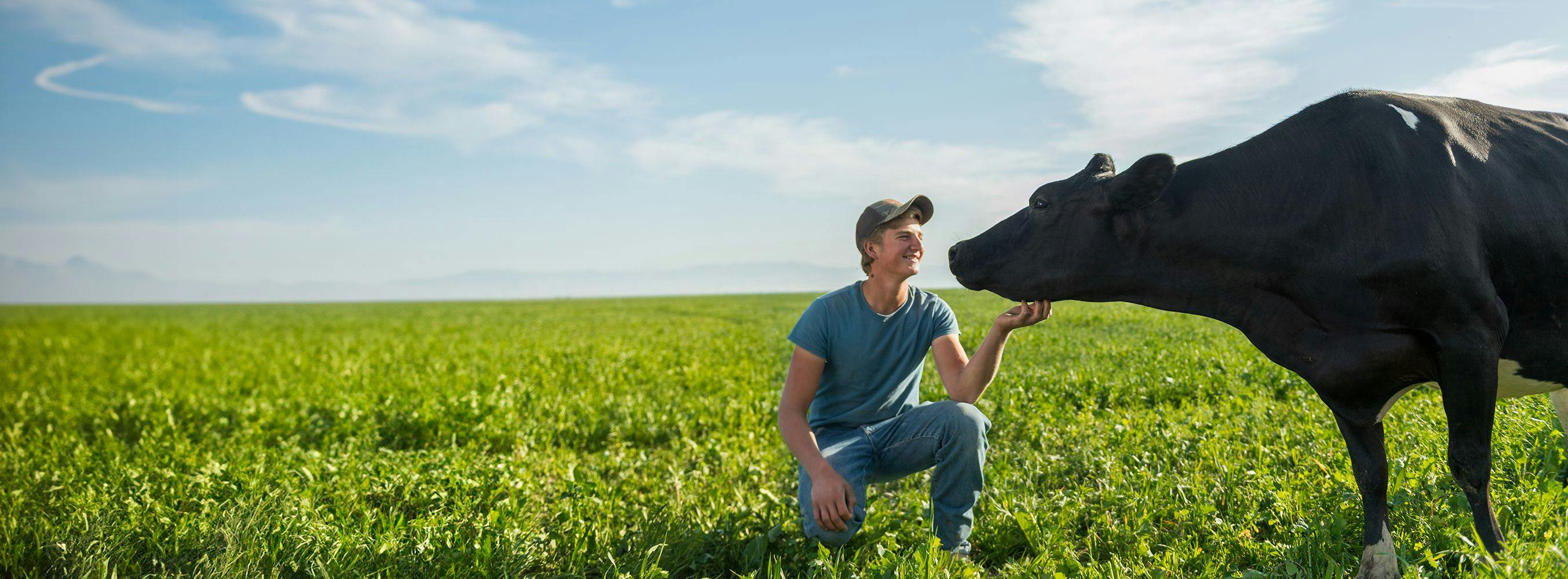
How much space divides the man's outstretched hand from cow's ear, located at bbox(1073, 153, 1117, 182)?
54cm

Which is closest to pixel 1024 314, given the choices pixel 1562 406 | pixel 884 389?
pixel 884 389

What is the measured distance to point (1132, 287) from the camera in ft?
11.7

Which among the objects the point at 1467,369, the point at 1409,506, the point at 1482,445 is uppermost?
the point at 1467,369

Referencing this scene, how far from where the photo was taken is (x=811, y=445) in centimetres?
404

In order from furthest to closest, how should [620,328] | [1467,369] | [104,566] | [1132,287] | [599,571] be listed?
[620,328], [599,571], [104,566], [1132,287], [1467,369]

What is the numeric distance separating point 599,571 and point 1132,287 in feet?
9.01

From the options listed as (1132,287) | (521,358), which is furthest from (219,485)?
(521,358)

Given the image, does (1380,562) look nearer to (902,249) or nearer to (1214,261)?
(1214,261)

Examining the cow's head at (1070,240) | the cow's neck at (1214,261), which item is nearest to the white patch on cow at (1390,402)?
the cow's neck at (1214,261)

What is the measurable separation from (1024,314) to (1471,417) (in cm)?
157

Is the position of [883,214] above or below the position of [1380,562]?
above

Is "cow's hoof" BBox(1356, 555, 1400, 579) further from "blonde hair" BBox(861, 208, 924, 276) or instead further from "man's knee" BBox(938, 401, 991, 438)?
"blonde hair" BBox(861, 208, 924, 276)

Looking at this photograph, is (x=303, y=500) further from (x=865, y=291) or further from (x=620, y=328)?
(x=620, y=328)

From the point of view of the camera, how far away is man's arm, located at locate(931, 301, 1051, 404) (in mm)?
3654
